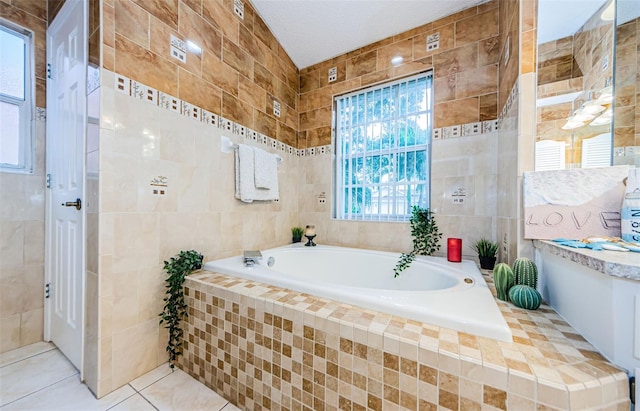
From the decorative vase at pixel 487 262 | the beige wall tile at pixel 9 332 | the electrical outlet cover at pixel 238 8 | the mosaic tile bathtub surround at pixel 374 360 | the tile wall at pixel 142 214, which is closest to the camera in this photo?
the mosaic tile bathtub surround at pixel 374 360

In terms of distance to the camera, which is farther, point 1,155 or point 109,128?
point 1,155

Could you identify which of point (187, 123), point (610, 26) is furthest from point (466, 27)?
point (187, 123)

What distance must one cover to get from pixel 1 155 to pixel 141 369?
62.9 inches

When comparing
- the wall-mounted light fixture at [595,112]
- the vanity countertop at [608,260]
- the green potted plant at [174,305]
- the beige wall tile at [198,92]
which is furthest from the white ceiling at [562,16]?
the green potted plant at [174,305]

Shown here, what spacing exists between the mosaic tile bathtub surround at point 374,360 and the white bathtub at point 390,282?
40 mm

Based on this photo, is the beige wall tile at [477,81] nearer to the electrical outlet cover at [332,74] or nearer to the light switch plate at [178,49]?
the electrical outlet cover at [332,74]

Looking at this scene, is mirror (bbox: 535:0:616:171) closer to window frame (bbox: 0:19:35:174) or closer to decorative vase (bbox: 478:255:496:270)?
decorative vase (bbox: 478:255:496:270)

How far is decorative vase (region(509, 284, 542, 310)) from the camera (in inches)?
38.4

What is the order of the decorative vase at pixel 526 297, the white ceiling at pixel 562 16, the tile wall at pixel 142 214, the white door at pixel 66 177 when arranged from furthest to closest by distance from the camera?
the white door at pixel 66 177, the tile wall at pixel 142 214, the white ceiling at pixel 562 16, the decorative vase at pixel 526 297

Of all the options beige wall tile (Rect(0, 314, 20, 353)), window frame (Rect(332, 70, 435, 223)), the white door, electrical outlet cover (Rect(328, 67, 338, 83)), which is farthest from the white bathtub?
electrical outlet cover (Rect(328, 67, 338, 83))

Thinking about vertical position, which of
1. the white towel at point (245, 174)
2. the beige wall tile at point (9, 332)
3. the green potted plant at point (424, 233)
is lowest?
the beige wall tile at point (9, 332)

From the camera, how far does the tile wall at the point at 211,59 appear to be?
1293 millimetres

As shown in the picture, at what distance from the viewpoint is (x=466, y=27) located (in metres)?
1.88

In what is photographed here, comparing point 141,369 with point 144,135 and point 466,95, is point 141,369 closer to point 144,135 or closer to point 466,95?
point 144,135
